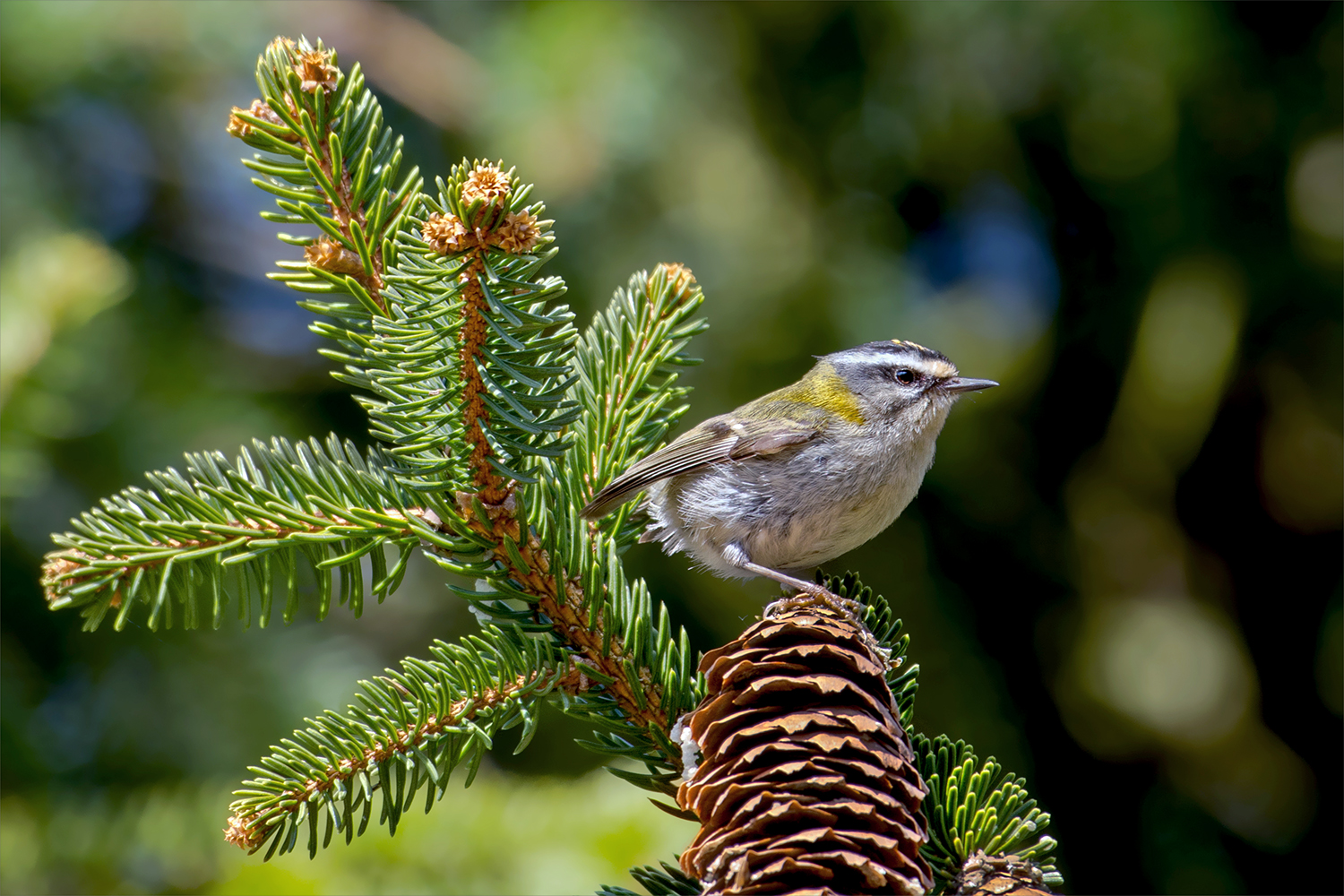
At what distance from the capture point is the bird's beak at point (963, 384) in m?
2.74

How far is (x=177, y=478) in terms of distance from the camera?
4.81 feet

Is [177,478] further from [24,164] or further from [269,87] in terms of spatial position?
[24,164]

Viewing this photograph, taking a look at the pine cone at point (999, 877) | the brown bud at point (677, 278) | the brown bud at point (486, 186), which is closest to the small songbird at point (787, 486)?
the brown bud at point (677, 278)

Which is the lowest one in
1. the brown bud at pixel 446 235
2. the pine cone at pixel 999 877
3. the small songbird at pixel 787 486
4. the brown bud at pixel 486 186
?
the pine cone at pixel 999 877

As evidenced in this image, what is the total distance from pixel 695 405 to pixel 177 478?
2.22 metres

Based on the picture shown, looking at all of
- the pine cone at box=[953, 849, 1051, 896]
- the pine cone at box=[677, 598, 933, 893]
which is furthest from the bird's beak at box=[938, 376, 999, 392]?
the pine cone at box=[953, 849, 1051, 896]

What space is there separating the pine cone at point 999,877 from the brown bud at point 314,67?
1.50 metres

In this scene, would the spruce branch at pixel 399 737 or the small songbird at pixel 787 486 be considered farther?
the small songbird at pixel 787 486

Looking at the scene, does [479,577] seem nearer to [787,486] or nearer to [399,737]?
[399,737]

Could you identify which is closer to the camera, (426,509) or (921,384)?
(426,509)

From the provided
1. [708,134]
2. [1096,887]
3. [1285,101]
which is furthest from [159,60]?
[1096,887]

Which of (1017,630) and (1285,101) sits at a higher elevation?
(1285,101)

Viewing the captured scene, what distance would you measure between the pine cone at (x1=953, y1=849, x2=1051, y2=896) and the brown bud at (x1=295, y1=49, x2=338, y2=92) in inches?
59.1

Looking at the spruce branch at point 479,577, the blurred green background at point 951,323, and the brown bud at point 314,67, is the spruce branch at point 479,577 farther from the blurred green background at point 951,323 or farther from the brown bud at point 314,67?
the blurred green background at point 951,323
